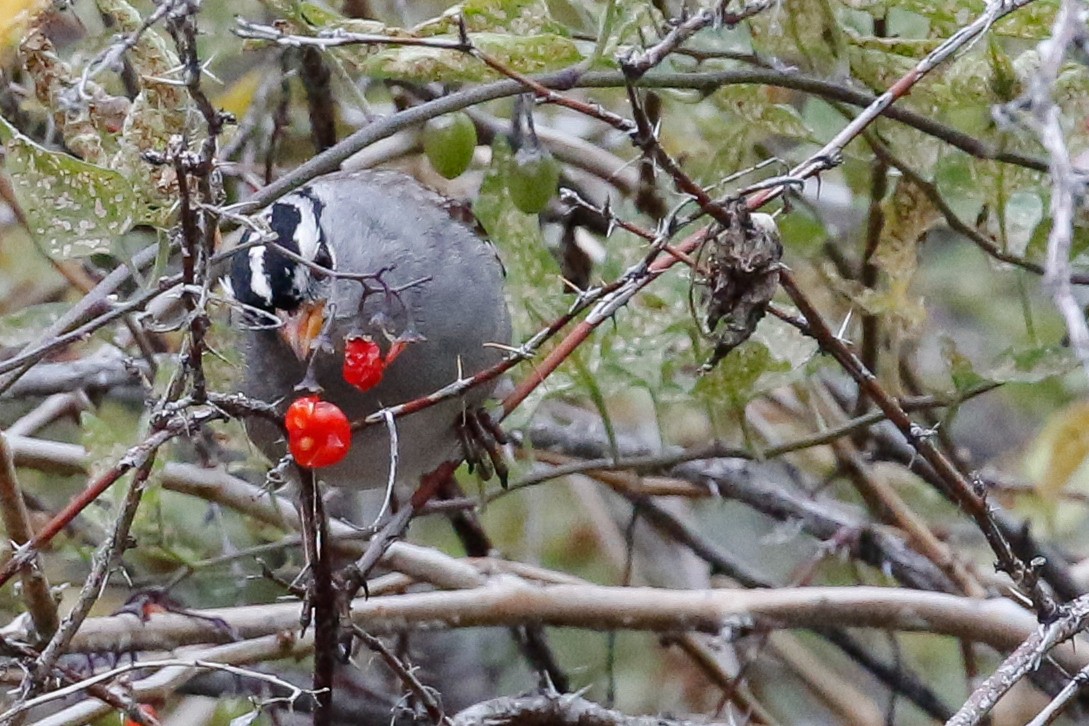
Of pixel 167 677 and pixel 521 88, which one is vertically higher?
pixel 521 88

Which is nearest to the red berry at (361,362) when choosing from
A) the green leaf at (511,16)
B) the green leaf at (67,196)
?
the green leaf at (67,196)

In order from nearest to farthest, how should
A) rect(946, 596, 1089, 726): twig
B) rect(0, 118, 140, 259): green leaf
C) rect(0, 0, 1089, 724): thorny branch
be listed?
rect(0, 0, 1089, 724): thorny branch, rect(946, 596, 1089, 726): twig, rect(0, 118, 140, 259): green leaf

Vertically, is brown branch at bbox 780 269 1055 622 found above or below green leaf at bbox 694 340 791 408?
below

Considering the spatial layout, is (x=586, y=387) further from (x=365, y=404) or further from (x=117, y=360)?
(x=117, y=360)

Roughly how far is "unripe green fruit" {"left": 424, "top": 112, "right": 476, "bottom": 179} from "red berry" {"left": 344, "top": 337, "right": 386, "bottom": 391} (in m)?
0.49

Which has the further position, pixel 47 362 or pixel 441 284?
pixel 47 362

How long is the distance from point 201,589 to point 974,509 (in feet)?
6.04

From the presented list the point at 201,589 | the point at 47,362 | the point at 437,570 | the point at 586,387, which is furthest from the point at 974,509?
the point at 47,362

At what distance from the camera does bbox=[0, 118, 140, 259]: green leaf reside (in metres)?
1.74

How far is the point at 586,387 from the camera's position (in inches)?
95.8

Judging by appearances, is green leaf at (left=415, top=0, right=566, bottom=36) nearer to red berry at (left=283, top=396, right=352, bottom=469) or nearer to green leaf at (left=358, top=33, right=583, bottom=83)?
green leaf at (left=358, top=33, right=583, bottom=83)

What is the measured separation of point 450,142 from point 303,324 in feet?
1.32

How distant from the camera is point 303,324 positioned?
254cm

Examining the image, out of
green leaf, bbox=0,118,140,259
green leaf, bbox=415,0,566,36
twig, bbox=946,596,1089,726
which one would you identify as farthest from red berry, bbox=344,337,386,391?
twig, bbox=946,596,1089,726
